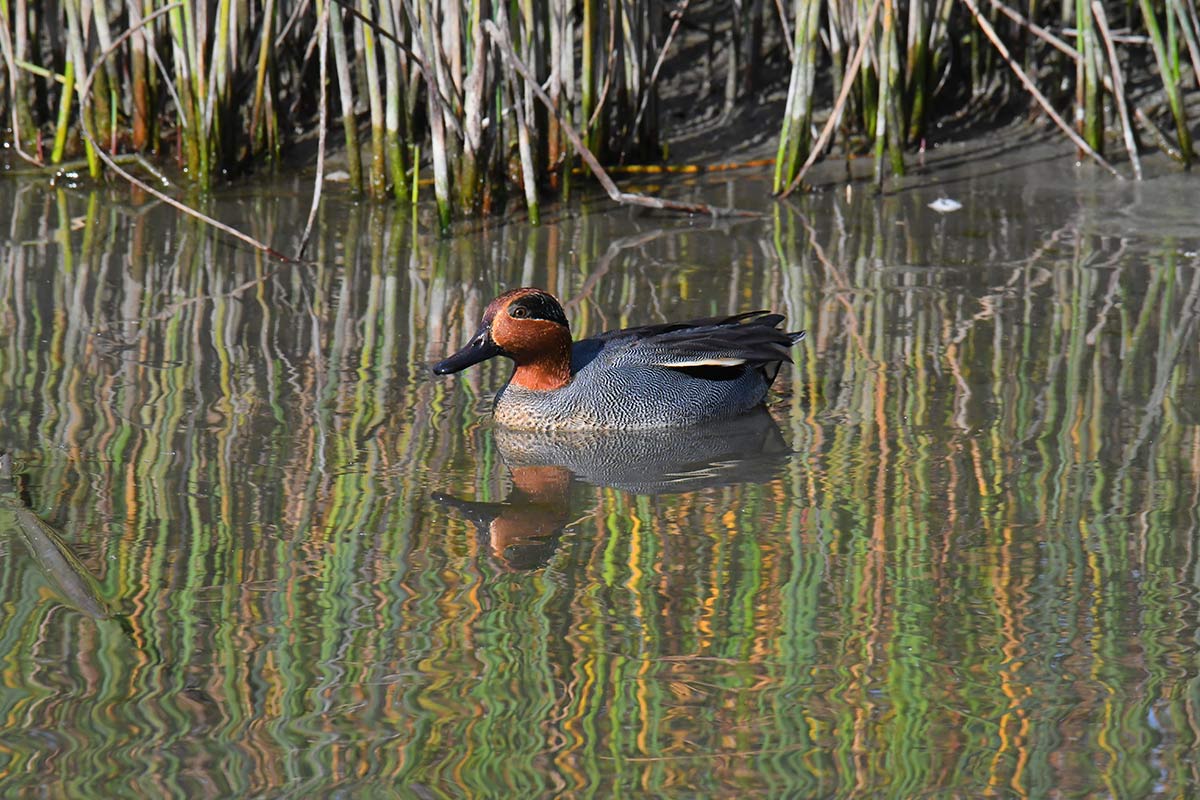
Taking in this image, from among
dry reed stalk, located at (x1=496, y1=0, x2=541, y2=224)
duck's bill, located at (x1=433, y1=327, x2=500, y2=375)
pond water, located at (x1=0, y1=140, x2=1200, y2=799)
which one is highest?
dry reed stalk, located at (x1=496, y1=0, x2=541, y2=224)

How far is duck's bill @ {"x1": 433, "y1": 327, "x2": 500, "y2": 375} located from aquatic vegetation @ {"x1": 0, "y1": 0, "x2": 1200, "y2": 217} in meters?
1.94

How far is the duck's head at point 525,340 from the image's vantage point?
539 centimetres

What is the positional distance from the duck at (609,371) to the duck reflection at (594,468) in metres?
0.05

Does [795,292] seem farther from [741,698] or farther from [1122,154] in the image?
[741,698]

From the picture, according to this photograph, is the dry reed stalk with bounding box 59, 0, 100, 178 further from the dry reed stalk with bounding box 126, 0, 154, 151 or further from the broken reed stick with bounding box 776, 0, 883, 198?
the broken reed stick with bounding box 776, 0, 883, 198

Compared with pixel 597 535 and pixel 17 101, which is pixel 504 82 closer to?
pixel 17 101

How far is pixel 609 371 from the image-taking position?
5.48 m

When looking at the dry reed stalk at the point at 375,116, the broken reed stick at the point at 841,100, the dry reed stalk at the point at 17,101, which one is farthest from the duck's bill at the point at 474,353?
the dry reed stalk at the point at 17,101

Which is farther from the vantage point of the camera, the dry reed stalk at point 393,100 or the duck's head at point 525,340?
the dry reed stalk at point 393,100

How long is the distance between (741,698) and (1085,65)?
18.8 ft

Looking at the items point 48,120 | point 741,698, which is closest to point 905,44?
point 48,120

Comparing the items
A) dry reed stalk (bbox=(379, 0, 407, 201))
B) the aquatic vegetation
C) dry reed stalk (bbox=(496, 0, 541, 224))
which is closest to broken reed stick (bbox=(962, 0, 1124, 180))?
the aquatic vegetation

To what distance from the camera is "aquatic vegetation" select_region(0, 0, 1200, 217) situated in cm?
765

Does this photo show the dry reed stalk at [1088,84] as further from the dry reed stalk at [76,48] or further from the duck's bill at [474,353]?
the dry reed stalk at [76,48]
